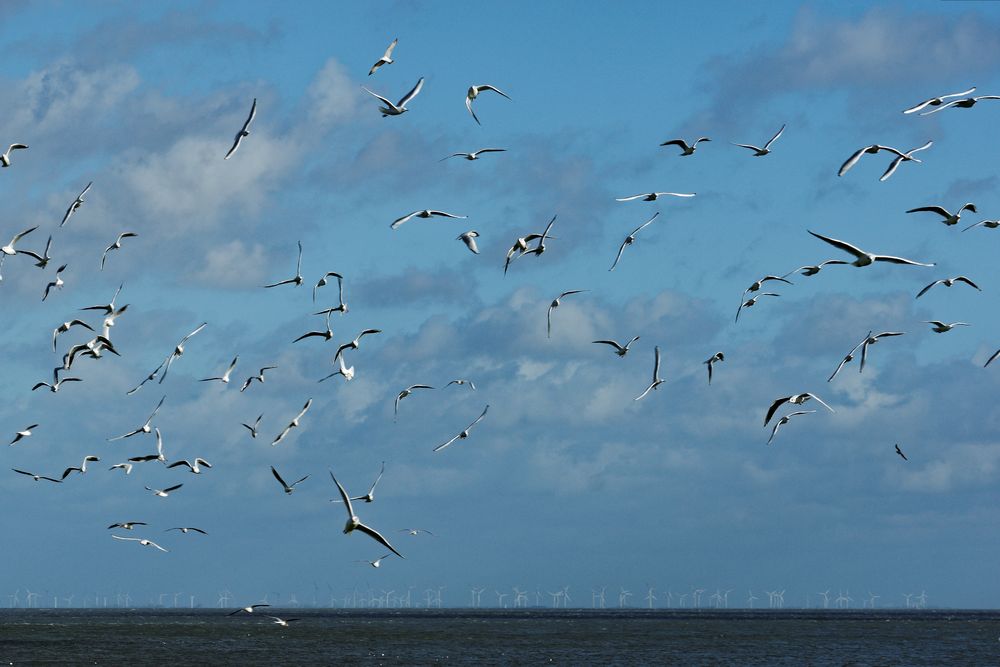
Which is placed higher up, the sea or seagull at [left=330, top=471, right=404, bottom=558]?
seagull at [left=330, top=471, right=404, bottom=558]

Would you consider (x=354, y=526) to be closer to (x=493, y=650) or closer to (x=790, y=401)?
(x=790, y=401)

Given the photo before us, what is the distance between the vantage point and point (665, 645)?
Result: 529 feet

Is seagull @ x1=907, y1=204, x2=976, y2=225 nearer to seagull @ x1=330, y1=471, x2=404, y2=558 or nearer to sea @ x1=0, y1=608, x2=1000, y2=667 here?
seagull @ x1=330, y1=471, x2=404, y2=558

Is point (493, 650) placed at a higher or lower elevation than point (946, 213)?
lower

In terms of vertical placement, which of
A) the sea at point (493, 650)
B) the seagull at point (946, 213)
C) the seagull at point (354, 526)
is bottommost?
the sea at point (493, 650)

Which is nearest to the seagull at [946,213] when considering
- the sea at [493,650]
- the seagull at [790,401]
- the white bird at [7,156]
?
the seagull at [790,401]

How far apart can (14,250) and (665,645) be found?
119 m

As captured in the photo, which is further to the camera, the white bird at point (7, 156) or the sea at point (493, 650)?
the sea at point (493, 650)

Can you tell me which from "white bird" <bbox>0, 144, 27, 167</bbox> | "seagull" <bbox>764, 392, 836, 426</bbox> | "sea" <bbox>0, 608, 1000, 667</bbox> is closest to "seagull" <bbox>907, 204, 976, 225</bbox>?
"seagull" <bbox>764, 392, 836, 426</bbox>

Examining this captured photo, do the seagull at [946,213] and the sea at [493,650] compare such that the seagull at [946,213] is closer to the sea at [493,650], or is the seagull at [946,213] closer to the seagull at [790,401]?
the seagull at [790,401]

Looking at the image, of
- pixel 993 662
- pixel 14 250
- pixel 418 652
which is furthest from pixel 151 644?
pixel 14 250

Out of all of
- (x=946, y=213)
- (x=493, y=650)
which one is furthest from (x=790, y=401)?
(x=493, y=650)

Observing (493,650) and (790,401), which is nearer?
(790,401)

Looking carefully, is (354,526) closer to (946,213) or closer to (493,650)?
(946,213)
